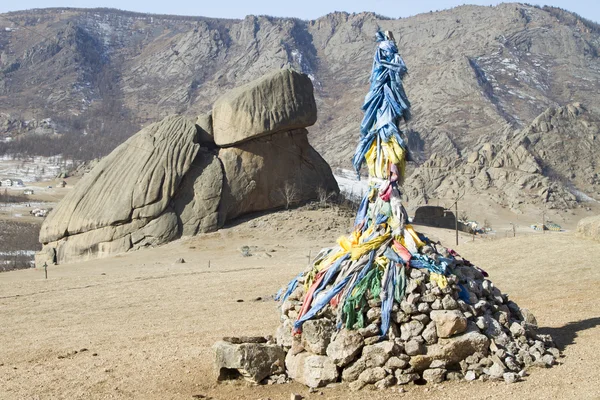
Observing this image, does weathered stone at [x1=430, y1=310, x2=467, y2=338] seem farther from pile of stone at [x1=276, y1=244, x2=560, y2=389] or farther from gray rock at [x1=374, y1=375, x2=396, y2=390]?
gray rock at [x1=374, y1=375, x2=396, y2=390]

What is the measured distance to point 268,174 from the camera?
3481 cm

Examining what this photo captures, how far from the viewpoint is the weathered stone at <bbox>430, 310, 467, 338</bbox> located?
9727mm

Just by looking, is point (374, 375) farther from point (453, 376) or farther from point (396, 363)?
point (453, 376)

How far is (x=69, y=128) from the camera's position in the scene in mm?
140875

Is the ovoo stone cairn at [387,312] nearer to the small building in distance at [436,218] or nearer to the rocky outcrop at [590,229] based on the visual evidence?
the rocky outcrop at [590,229]

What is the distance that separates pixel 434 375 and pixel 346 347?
3.77 feet

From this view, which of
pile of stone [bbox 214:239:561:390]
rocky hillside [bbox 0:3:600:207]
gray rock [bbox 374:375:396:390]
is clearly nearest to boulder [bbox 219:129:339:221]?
pile of stone [bbox 214:239:561:390]

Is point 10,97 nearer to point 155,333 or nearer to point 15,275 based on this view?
point 15,275

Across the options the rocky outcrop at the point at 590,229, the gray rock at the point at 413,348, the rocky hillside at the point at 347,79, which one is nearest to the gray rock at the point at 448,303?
the gray rock at the point at 413,348

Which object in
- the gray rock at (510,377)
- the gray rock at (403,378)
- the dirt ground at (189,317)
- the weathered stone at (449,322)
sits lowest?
the dirt ground at (189,317)

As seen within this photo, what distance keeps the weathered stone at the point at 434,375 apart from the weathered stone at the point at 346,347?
891 millimetres

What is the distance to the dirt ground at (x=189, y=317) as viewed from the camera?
1015cm

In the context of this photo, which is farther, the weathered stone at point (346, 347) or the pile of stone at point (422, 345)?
the weathered stone at point (346, 347)

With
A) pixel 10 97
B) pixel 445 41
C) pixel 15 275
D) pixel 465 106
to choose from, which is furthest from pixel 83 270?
pixel 10 97
